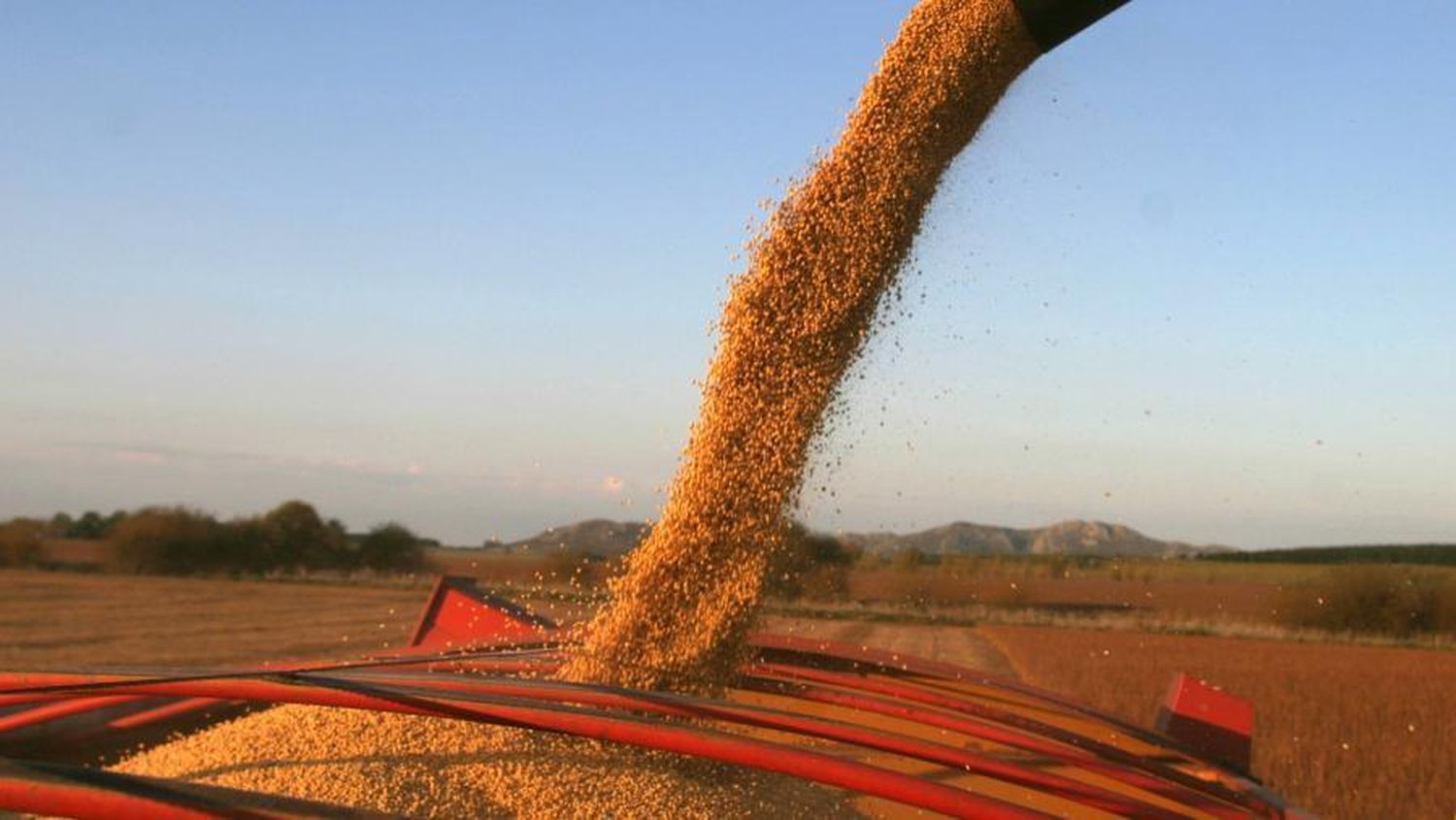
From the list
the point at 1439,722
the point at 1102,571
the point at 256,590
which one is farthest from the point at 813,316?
the point at 1102,571

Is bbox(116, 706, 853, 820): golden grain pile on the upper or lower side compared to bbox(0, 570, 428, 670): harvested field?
upper

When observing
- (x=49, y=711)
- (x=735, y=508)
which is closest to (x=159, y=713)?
(x=49, y=711)

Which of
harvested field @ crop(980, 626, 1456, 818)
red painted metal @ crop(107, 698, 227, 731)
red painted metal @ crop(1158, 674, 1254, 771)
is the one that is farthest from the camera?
harvested field @ crop(980, 626, 1456, 818)

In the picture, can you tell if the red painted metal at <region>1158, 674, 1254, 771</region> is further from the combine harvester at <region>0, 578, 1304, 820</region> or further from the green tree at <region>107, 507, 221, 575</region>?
the green tree at <region>107, 507, 221, 575</region>

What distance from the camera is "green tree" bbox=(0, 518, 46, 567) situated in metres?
33.1

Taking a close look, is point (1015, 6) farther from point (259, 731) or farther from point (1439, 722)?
point (1439, 722)

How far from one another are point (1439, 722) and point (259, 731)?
12038 millimetres

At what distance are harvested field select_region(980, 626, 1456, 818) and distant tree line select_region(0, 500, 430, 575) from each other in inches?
756

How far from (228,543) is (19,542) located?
16.2 feet

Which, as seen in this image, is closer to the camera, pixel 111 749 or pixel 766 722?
pixel 766 722

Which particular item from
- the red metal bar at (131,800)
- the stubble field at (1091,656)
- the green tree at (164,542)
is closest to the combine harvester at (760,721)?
the red metal bar at (131,800)

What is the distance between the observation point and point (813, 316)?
4137 mm

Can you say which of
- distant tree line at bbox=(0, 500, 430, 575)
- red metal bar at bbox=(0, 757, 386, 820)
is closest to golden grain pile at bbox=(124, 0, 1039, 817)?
red metal bar at bbox=(0, 757, 386, 820)

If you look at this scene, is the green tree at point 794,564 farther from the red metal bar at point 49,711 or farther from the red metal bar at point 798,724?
the red metal bar at point 49,711
